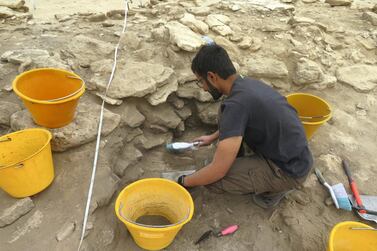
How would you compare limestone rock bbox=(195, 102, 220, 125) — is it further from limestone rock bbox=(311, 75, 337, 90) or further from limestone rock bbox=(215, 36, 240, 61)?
limestone rock bbox=(311, 75, 337, 90)

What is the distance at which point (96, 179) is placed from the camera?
101 inches

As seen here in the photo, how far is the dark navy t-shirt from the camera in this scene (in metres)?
2.21

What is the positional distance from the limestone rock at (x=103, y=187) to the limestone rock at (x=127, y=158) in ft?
0.55

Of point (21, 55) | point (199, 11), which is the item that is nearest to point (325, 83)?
point (199, 11)

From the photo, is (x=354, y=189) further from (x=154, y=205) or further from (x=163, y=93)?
(x=163, y=93)

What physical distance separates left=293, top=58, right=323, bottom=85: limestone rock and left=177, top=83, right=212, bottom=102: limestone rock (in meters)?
1.18

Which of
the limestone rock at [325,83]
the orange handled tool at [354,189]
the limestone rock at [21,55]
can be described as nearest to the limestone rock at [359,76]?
the limestone rock at [325,83]

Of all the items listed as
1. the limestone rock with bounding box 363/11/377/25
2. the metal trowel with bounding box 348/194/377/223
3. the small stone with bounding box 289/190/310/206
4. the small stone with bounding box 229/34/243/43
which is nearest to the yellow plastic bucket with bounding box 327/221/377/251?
the metal trowel with bounding box 348/194/377/223

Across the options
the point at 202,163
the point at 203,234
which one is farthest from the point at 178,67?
the point at 203,234

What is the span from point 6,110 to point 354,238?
298 cm

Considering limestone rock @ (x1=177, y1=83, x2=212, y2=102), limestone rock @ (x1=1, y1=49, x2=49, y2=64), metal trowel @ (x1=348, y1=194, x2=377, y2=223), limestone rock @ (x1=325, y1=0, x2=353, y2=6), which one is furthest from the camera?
limestone rock @ (x1=325, y1=0, x2=353, y2=6)

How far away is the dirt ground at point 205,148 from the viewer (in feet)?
7.89

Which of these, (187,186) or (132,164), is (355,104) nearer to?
(187,186)

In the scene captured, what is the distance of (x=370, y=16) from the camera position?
15.9ft
